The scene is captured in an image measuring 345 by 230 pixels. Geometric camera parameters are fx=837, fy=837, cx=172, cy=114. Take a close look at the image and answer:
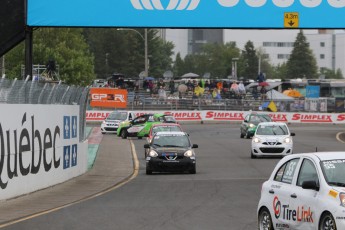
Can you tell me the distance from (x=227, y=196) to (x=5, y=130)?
5.49m

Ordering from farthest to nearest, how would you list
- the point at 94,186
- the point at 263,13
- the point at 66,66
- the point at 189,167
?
the point at 66,66
the point at 189,167
the point at 94,186
the point at 263,13

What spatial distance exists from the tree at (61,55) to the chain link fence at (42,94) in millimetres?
36017

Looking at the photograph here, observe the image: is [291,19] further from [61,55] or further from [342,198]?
[61,55]

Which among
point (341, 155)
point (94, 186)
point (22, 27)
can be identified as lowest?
point (94, 186)

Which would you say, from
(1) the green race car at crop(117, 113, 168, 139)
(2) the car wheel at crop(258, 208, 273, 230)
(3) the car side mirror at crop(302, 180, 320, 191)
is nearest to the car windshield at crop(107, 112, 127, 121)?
(1) the green race car at crop(117, 113, 168, 139)

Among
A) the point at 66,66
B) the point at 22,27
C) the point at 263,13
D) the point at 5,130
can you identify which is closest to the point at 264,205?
the point at 5,130

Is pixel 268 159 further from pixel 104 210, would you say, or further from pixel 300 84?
pixel 300 84

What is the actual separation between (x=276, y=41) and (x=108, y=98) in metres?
113

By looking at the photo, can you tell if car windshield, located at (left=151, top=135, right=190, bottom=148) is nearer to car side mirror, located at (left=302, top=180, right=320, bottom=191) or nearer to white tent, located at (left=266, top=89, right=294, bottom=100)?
car side mirror, located at (left=302, top=180, right=320, bottom=191)

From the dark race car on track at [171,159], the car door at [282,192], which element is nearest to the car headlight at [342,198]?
the car door at [282,192]

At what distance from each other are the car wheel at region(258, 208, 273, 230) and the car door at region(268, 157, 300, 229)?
21cm

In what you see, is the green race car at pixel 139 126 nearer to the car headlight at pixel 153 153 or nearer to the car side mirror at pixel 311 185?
the car headlight at pixel 153 153

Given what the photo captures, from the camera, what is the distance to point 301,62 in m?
152

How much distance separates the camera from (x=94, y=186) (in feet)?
78.2
